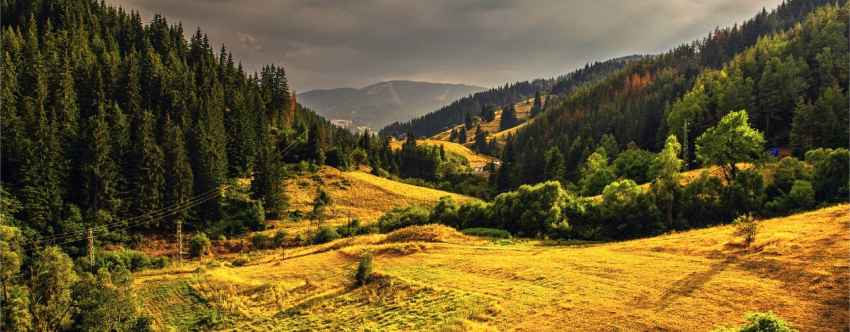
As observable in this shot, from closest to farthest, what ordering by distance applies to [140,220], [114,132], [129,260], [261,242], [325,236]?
[129,260] → [325,236] → [261,242] → [140,220] → [114,132]

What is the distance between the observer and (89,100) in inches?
3617

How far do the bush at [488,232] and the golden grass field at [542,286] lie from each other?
3.71 m

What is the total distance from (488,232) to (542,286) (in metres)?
22.1

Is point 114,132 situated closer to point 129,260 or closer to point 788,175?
point 129,260

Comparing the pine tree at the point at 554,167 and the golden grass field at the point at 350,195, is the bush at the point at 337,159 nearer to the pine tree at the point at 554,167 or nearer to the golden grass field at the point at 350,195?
the golden grass field at the point at 350,195

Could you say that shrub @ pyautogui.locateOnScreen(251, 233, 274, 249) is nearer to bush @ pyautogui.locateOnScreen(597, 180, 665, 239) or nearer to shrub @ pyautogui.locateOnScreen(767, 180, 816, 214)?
bush @ pyautogui.locateOnScreen(597, 180, 665, 239)

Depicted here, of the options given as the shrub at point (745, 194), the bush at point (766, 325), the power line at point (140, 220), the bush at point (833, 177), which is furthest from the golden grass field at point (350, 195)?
the bush at point (766, 325)

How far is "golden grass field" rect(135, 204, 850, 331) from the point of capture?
2591 centimetres

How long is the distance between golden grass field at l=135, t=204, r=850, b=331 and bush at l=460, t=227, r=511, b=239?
12.2 feet

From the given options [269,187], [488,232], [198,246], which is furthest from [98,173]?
[488,232]

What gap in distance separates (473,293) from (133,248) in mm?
61399

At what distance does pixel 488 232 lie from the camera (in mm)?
56000

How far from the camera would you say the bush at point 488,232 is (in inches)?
2150

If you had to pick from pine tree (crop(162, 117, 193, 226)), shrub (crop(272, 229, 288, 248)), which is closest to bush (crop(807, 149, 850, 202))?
shrub (crop(272, 229, 288, 248))
